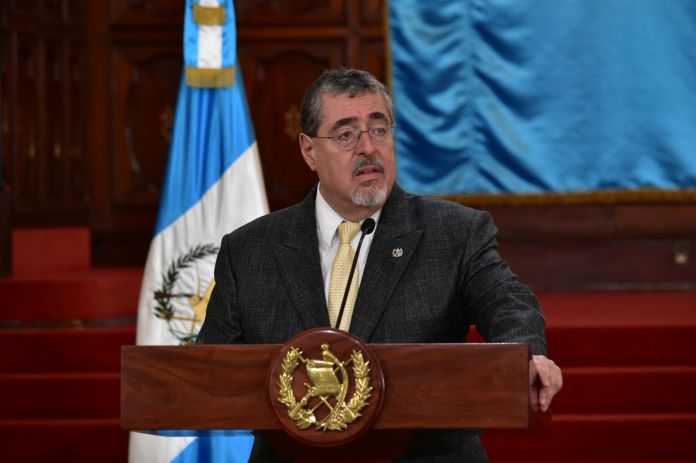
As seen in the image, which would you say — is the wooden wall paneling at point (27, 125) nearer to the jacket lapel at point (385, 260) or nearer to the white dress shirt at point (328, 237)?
the white dress shirt at point (328, 237)

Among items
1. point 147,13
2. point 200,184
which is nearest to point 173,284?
point 200,184

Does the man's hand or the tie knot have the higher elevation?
the tie knot

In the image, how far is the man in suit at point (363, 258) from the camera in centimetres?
236

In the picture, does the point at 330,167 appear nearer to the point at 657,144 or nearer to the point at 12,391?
the point at 12,391

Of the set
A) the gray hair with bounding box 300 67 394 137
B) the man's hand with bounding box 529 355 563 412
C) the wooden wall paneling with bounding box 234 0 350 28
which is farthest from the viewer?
the wooden wall paneling with bounding box 234 0 350 28

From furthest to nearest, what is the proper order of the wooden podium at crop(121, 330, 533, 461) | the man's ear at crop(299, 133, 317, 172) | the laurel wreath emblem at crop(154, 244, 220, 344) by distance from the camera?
the laurel wreath emblem at crop(154, 244, 220, 344), the man's ear at crop(299, 133, 317, 172), the wooden podium at crop(121, 330, 533, 461)

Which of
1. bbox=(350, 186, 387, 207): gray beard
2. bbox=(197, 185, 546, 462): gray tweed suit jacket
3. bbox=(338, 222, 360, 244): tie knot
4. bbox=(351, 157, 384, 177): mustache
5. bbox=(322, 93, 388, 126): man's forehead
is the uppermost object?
bbox=(322, 93, 388, 126): man's forehead

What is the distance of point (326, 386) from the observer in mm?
1818

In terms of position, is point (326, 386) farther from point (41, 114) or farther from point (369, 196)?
point (41, 114)

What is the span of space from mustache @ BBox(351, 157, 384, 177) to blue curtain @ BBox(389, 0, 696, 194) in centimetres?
387

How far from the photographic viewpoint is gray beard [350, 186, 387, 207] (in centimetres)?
247

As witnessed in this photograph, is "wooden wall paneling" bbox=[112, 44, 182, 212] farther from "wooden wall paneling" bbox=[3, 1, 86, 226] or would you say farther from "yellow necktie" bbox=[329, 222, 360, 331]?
"yellow necktie" bbox=[329, 222, 360, 331]

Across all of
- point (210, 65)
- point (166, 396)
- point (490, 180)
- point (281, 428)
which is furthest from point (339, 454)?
point (490, 180)

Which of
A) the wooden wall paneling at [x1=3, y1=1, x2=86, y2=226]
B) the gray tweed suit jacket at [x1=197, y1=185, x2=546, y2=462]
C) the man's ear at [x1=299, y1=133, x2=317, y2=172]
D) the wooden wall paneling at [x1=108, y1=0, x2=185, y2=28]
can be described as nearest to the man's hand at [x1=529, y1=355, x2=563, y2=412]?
the gray tweed suit jacket at [x1=197, y1=185, x2=546, y2=462]
